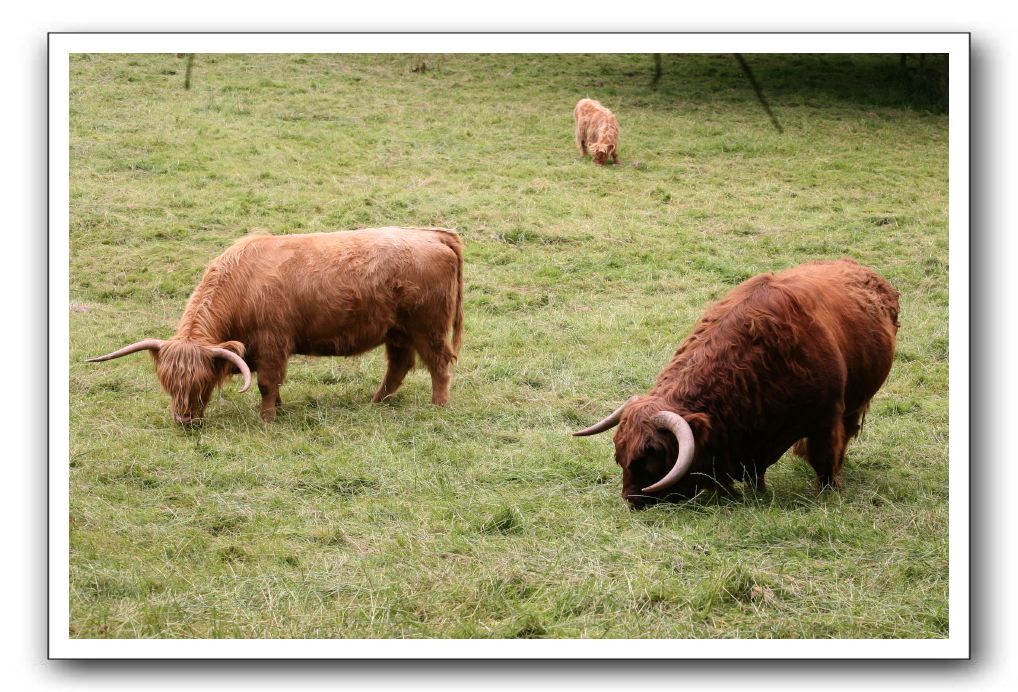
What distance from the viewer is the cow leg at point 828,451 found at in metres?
5.36

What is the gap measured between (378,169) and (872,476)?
555 cm

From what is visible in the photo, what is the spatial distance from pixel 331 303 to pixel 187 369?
1.09 meters

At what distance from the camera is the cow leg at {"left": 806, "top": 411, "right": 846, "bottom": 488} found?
536 centimetres

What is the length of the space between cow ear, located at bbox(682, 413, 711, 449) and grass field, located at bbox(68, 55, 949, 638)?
1.14 feet

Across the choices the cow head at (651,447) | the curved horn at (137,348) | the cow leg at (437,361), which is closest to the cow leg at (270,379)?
the curved horn at (137,348)

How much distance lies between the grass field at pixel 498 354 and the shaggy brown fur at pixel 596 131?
13cm

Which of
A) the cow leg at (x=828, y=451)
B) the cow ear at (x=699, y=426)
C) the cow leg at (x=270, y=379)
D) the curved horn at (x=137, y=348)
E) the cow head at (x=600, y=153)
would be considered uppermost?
the cow head at (x=600, y=153)

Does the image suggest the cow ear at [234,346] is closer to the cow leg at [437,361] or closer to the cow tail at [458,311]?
the cow leg at [437,361]

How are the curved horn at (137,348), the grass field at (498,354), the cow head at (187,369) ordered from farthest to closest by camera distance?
1. the cow head at (187,369)
2. the curved horn at (137,348)
3. the grass field at (498,354)

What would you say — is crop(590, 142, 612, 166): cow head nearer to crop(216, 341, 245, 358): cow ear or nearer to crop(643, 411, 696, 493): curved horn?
crop(216, 341, 245, 358): cow ear

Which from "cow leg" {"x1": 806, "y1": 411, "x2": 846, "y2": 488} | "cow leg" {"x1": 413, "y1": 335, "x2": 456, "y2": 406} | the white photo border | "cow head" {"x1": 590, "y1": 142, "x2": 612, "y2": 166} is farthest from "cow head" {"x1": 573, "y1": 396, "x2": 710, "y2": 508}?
"cow head" {"x1": 590, "y1": 142, "x2": 612, "y2": 166}

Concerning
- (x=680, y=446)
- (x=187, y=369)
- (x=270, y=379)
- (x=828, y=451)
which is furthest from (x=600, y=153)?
(x=680, y=446)

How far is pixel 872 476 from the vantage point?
19.2ft
